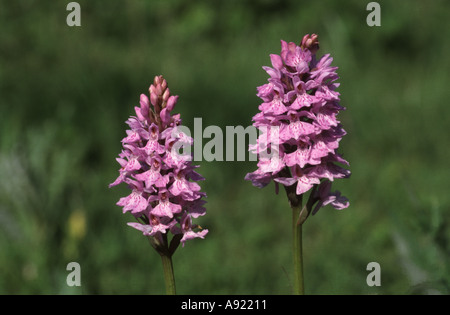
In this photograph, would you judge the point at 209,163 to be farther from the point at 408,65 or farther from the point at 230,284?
the point at 408,65

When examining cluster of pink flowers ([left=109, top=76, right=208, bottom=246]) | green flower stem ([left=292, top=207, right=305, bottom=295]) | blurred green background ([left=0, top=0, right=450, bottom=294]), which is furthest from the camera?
blurred green background ([left=0, top=0, right=450, bottom=294])

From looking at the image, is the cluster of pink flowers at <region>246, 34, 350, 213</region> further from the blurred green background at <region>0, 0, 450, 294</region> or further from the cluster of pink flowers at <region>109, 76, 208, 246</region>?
the blurred green background at <region>0, 0, 450, 294</region>

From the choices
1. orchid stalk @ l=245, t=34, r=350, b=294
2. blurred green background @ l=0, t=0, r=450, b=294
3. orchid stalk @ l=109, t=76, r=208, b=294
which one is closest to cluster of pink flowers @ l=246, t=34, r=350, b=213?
orchid stalk @ l=245, t=34, r=350, b=294

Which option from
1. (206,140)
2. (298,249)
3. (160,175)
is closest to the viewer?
(160,175)

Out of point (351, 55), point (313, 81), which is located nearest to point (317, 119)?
point (313, 81)

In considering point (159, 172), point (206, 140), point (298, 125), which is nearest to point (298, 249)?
point (298, 125)

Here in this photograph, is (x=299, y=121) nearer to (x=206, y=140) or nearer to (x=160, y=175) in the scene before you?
(x=160, y=175)
